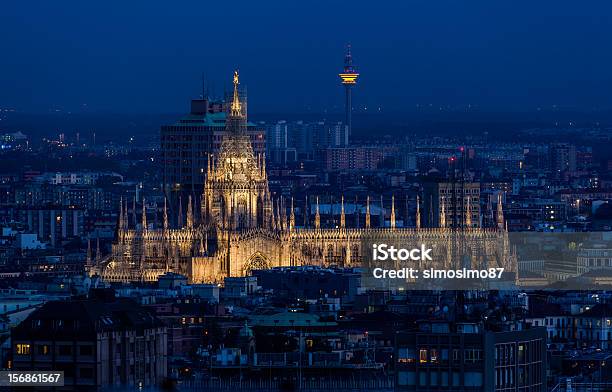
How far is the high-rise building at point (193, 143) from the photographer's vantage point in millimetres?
173750

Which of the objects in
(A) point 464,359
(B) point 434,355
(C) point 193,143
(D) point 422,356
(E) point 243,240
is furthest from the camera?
(C) point 193,143

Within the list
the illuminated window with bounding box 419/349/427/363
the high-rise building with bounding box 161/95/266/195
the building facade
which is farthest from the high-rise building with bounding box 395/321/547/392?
A: the high-rise building with bounding box 161/95/266/195

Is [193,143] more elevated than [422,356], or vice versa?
[193,143]

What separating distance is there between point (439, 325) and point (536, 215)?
4655 inches

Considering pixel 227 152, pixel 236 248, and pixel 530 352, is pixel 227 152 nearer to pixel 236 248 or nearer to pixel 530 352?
pixel 236 248

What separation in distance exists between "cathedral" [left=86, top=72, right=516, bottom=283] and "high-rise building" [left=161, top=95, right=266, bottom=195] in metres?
28.6

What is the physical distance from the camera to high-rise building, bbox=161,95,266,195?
570 ft

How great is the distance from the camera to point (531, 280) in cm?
13425

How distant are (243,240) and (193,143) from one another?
40077 mm

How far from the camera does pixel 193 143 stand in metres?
177

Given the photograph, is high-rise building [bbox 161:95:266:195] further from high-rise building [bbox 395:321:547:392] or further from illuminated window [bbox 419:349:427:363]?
illuminated window [bbox 419:349:427:363]

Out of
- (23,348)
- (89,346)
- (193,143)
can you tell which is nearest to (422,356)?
(89,346)

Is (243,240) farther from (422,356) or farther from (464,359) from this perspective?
(464,359)

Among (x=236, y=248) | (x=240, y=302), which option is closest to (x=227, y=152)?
(x=236, y=248)
